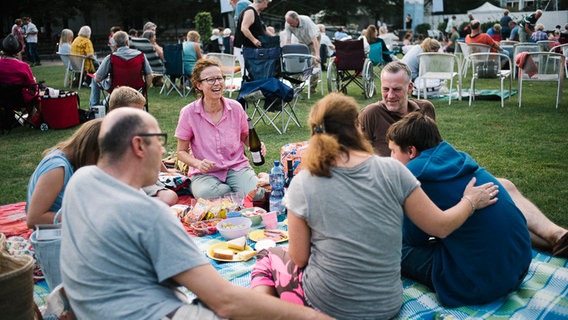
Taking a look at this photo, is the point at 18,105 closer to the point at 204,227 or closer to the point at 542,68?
the point at 204,227

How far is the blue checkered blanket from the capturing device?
288cm

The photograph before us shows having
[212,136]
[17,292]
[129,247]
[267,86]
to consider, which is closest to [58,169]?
[17,292]

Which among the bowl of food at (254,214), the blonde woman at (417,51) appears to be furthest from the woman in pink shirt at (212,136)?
the blonde woman at (417,51)

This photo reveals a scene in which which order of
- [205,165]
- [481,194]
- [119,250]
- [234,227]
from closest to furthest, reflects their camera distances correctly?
1. [119,250]
2. [481,194]
3. [234,227]
4. [205,165]

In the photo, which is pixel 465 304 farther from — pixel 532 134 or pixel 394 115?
pixel 532 134

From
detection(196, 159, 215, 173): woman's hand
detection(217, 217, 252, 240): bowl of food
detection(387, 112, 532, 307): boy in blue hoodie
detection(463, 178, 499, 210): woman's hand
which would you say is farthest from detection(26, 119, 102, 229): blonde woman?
detection(463, 178, 499, 210): woman's hand

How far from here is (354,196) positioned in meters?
2.28

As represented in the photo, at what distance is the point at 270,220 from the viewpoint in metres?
3.96

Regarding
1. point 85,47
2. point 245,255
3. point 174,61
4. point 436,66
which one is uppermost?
point 85,47

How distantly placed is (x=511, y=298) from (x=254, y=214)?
1.89 metres

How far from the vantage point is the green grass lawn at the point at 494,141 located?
5.36 metres

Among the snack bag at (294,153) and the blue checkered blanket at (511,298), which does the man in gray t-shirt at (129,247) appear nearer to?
the blue checkered blanket at (511,298)

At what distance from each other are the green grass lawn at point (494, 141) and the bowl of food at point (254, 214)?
76.6 inches

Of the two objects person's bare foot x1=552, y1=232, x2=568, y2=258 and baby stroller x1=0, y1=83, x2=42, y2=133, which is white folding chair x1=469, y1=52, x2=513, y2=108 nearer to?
person's bare foot x1=552, y1=232, x2=568, y2=258
